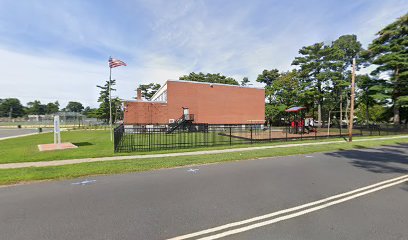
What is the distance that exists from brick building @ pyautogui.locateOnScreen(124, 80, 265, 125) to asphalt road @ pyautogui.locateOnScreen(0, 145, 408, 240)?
25645 millimetres

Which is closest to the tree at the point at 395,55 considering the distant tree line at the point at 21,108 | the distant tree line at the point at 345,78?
the distant tree line at the point at 345,78

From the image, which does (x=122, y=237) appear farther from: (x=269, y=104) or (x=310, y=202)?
(x=269, y=104)

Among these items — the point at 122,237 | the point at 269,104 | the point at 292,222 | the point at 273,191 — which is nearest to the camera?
the point at 122,237

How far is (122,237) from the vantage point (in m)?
3.54

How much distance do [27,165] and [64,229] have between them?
23.6ft

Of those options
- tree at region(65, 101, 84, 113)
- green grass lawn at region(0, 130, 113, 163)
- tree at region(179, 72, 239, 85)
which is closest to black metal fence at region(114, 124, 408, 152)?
green grass lawn at region(0, 130, 113, 163)

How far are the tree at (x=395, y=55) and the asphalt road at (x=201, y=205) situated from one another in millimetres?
30161

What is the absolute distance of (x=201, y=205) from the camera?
4883 mm

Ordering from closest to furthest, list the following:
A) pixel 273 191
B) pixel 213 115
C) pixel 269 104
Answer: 1. pixel 273 191
2. pixel 213 115
3. pixel 269 104

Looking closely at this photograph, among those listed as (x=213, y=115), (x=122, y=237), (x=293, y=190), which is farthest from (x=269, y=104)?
(x=122, y=237)

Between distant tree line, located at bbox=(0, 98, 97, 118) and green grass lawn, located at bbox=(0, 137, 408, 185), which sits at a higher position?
distant tree line, located at bbox=(0, 98, 97, 118)

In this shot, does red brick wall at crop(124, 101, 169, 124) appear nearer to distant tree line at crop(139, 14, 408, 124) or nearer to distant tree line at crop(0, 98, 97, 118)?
distant tree line at crop(139, 14, 408, 124)

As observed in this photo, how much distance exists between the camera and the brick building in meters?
33.2

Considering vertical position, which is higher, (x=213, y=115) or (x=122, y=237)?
(x=213, y=115)
